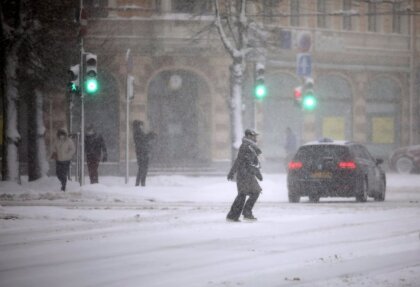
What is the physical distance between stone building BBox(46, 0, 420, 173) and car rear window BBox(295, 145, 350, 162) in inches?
516

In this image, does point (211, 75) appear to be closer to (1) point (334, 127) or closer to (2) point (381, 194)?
(1) point (334, 127)

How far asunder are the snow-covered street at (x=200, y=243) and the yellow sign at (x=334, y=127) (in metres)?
18.5

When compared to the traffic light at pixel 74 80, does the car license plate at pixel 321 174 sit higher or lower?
lower

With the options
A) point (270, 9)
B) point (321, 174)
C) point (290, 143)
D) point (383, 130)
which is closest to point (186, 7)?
point (270, 9)

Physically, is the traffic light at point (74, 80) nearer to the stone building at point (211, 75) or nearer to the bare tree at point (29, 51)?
the bare tree at point (29, 51)

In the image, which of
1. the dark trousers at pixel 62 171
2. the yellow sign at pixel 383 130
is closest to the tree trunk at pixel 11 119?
the dark trousers at pixel 62 171

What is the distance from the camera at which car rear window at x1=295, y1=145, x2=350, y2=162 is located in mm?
23153

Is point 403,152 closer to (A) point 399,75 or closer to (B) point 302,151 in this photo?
(A) point 399,75

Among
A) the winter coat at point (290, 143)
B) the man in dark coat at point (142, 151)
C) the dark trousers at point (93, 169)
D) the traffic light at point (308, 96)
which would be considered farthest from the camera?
the winter coat at point (290, 143)

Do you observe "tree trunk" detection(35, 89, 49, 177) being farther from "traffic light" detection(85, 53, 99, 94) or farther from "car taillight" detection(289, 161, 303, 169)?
"car taillight" detection(289, 161, 303, 169)

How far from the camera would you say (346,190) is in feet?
74.7

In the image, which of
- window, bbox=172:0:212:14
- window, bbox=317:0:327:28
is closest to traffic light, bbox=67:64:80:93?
window, bbox=172:0:212:14

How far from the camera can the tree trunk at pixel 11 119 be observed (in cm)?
2875

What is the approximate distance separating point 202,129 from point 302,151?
54.6ft
